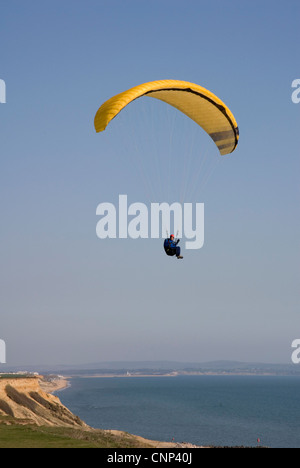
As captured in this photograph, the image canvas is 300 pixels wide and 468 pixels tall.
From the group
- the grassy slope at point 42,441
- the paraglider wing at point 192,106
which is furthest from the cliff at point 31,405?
the paraglider wing at point 192,106

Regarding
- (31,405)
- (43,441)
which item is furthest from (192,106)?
(31,405)

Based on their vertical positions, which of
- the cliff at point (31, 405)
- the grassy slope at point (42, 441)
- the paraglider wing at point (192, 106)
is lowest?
the cliff at point (31, 405)

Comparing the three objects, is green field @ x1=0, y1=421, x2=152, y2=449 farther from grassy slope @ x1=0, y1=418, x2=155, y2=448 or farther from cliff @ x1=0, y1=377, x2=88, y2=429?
cliff @ x1=0, y1=377, x2=88, y2=429

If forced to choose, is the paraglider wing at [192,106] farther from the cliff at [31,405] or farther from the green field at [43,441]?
the cliff at [31,405]

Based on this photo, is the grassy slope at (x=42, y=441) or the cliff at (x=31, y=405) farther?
the cliff at (x=31, y=405)

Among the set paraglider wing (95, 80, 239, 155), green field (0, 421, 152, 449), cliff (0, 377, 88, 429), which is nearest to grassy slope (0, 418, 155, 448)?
green field (0, 421, 152, 449)

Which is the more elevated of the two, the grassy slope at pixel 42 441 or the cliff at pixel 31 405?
the grassy slope at pixel 42 441

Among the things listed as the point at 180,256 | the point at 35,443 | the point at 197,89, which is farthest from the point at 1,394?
the point at 197,89

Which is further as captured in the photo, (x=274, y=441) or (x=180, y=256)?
(x=274, y=441)
